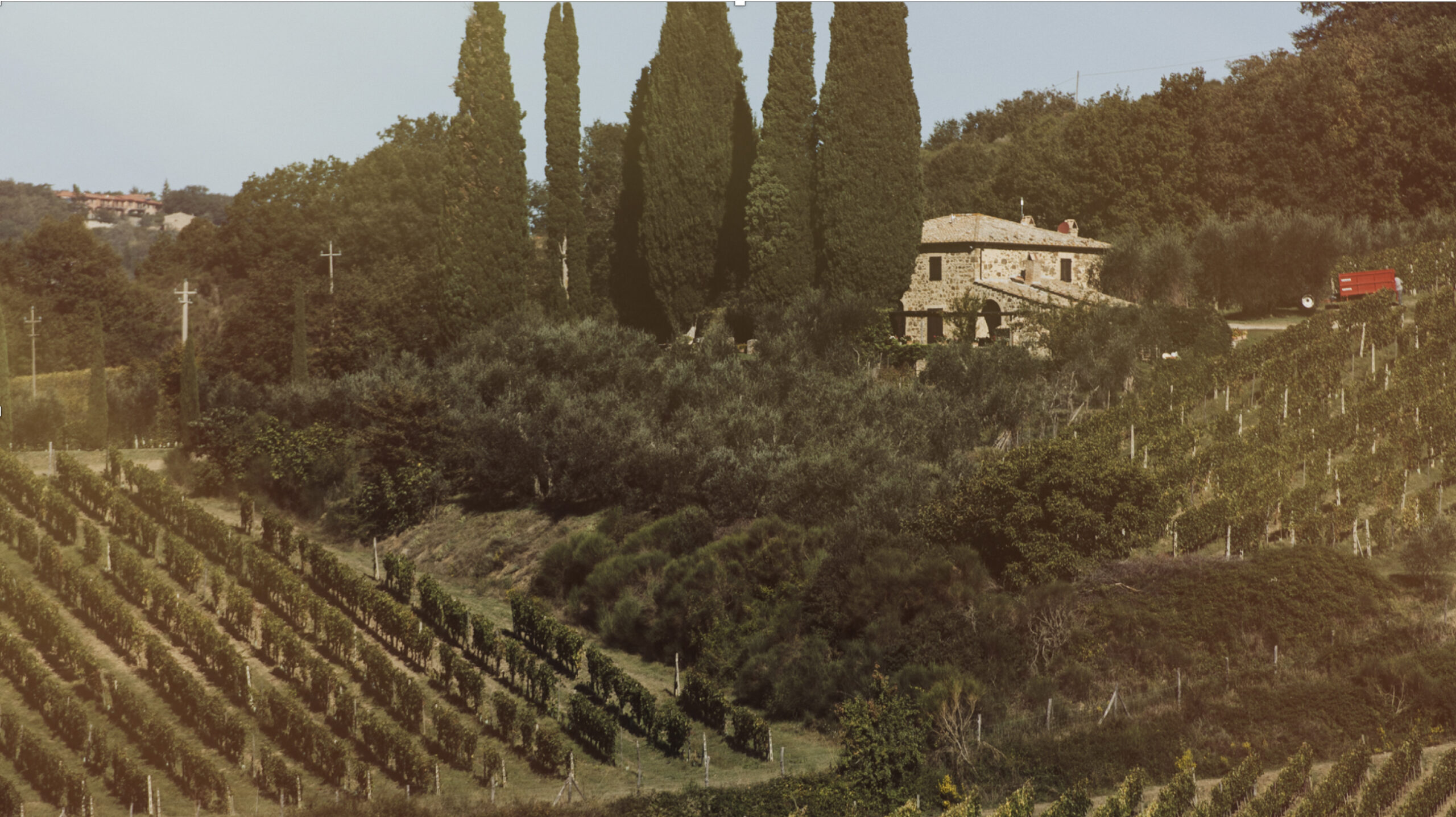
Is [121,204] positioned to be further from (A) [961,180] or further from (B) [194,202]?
(A) [961,180]

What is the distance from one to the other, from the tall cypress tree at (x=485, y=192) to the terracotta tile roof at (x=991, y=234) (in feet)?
53.5

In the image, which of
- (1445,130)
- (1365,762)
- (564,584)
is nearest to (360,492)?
(564,584)

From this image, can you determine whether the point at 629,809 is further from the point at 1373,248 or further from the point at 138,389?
the point at 1373,248

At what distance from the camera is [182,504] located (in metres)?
32.6

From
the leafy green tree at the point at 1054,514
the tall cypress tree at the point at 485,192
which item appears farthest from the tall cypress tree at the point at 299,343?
the leafy green tree at the point at 1054,514

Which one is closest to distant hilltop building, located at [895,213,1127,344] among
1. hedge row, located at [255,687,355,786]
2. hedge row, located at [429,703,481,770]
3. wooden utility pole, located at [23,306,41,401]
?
hedge row, located at [429,703,481,770]

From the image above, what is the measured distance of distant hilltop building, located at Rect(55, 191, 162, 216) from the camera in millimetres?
111037

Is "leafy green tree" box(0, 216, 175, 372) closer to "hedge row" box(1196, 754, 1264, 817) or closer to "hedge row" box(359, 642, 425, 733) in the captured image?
"hedge row" box(359, 642, 425, 733)

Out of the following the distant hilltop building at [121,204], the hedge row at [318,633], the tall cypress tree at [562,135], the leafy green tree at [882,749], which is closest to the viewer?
the leafy green tree at [882,749]

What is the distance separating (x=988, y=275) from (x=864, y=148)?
25.2ft

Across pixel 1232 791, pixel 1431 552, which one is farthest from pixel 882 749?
pixel 1431 552

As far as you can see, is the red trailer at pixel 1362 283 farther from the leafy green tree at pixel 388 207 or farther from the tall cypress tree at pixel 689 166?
the leafy green tree at pixel 388 207

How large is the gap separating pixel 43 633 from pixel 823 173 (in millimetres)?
30490

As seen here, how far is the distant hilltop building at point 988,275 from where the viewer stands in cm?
4628
